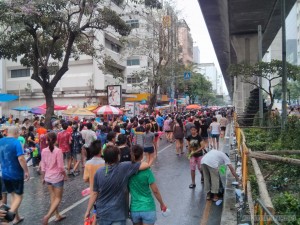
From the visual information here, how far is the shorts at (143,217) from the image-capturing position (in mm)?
4230

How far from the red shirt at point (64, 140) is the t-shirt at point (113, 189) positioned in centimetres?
696

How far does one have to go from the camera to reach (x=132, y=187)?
169 inches

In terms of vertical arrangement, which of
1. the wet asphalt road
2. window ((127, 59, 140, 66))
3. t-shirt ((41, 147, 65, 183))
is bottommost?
the wet asphalt road

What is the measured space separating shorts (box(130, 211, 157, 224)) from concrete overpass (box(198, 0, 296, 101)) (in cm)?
1145

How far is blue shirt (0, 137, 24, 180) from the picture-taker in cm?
619

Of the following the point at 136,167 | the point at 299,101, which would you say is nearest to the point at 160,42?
the point at 136,167

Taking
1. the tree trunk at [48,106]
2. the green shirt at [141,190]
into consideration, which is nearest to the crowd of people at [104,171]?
the green shirt at [141,190]

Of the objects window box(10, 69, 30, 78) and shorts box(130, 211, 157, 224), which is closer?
shorts box(130, 211, 157, 224)

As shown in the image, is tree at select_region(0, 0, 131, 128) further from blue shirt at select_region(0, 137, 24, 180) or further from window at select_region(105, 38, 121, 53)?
window at select_region(105, 38, 121, 53)

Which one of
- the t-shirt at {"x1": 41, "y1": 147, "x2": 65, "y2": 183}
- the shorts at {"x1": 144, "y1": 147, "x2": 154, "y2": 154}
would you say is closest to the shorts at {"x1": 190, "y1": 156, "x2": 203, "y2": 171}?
the shorts at {"x1": 144, "y1": 147, "x2": 154, "y2": 154}

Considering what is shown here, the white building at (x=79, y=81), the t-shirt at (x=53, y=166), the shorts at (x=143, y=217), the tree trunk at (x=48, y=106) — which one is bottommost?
the shorts at (x=143, y=217)

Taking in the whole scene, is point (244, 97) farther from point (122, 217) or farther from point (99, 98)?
point (122, 217)

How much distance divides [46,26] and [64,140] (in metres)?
6.98

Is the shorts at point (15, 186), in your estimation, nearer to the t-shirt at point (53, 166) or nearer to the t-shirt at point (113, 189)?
the t-shirt at point (53, 166)
